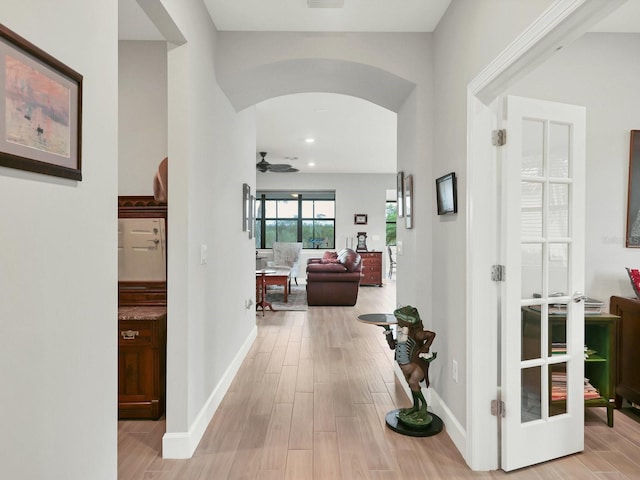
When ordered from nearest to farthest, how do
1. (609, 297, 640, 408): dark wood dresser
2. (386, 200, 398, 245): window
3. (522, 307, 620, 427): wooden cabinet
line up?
(522, 307, 620, 427): wooden cabinet
(609, 297, 640, 408): dark wood dresser
(386, 200, 398, 245): window

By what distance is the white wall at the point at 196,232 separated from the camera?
230 centimetres

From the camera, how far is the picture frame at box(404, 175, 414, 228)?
311 centimetres

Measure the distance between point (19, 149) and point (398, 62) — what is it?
103 inches

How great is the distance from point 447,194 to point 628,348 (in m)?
1.80

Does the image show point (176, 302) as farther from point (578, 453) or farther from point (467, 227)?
point (578, 453)

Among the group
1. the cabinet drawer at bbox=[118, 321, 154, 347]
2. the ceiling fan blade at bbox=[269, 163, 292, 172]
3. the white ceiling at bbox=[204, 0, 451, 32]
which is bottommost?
the cabinet drawer at bbox=[118, 321, 154, 347]

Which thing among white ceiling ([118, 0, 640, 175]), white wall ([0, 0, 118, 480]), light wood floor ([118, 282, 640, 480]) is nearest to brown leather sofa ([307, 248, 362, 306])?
white ceiling ([118, 0, 640, 175])

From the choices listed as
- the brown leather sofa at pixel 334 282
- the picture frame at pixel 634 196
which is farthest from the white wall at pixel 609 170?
the brown leather sofa at pixel 334 282

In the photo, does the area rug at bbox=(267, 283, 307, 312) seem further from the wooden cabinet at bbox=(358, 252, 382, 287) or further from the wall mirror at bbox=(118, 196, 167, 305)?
the wall mirror at bbox=(118, 196, 167, 305)

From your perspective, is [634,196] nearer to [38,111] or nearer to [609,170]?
[609,170]

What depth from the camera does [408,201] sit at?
320 cm

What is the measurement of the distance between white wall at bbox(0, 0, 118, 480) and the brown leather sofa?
5630 mm

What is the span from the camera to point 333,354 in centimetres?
429

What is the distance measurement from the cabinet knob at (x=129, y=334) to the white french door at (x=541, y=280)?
7.61 ft
